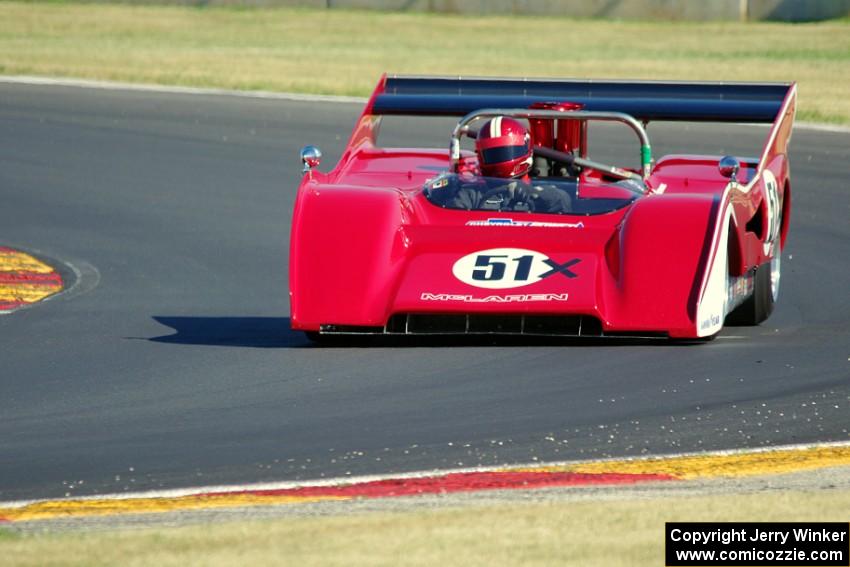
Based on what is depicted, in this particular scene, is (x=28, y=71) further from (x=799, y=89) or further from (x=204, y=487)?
(x=204, y=487)

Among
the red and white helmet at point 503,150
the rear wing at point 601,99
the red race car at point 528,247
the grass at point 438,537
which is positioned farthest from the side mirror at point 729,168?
the grass at point 438,537

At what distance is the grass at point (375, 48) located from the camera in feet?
90.1

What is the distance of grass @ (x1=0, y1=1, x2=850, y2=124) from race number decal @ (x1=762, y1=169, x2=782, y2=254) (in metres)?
11.7

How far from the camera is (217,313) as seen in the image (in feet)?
35.6

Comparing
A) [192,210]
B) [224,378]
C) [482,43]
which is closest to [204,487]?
[224,378]

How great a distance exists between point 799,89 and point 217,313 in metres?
17.0

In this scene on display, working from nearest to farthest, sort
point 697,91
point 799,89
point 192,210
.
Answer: point 697,91, point 192,210, point 799,89

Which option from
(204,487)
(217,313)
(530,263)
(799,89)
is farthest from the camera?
(799,89)

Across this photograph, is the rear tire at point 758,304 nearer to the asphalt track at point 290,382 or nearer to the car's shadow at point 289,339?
the asphalt track at point 290,382

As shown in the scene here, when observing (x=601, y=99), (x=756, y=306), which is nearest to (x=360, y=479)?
(x=756, y=306)

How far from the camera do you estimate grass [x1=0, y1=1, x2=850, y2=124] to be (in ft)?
90.1

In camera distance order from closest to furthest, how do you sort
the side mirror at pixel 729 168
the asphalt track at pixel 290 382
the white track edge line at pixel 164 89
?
the asphalt track at pixel 290 382 < the side mirror at pixel 729 168 < the white track edge line at pixel 164 89

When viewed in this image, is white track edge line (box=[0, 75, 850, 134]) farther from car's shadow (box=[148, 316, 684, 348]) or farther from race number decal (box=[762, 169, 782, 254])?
car's shadow (box=[148, 316, 684, 348])

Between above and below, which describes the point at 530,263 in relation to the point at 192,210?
above
